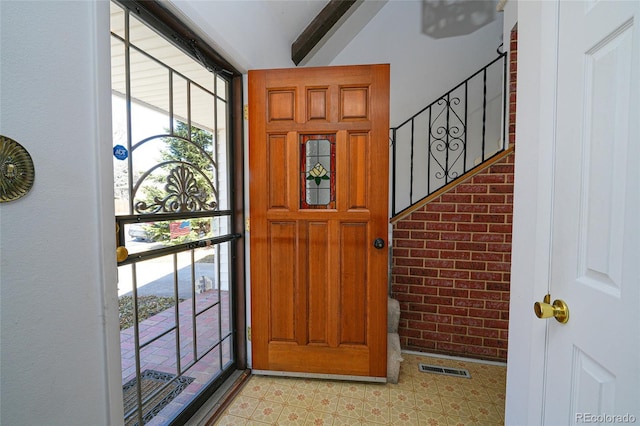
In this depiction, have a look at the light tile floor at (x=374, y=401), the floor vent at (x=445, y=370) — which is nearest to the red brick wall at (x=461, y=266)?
the floor vent at (x=445, y=370)

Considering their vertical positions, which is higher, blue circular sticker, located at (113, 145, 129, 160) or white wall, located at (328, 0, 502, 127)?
white wall, located at (328, 0, 502, 127)

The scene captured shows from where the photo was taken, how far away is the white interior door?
613 mm

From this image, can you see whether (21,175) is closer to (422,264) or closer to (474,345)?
(422,264)

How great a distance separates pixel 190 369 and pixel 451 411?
164 centimetres

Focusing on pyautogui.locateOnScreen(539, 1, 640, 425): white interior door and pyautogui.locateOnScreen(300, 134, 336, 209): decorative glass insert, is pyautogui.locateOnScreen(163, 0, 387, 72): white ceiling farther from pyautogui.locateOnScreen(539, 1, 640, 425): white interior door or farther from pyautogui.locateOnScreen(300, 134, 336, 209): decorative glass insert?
pyautogui.locateOnScreen(539, 1, 640, 425): white interior door

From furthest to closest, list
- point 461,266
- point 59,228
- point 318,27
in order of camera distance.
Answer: point 318,27, point 461,266, point 59,228

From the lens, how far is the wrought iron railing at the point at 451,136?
3039 mm

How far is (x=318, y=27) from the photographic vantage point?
2414 mm

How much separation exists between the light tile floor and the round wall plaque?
1544mm

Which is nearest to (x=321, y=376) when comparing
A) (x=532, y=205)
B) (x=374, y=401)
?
(x=374, y=401)

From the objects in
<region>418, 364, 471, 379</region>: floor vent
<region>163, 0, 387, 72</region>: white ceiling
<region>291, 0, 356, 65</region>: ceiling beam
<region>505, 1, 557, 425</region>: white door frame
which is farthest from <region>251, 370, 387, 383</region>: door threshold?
<region>291, 0, 356, 65</region>: ceiling beam

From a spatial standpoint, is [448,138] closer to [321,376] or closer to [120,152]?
[321,376]

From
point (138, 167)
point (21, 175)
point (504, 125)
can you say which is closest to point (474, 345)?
point (504, 125)

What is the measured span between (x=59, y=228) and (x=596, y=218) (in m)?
1.53
